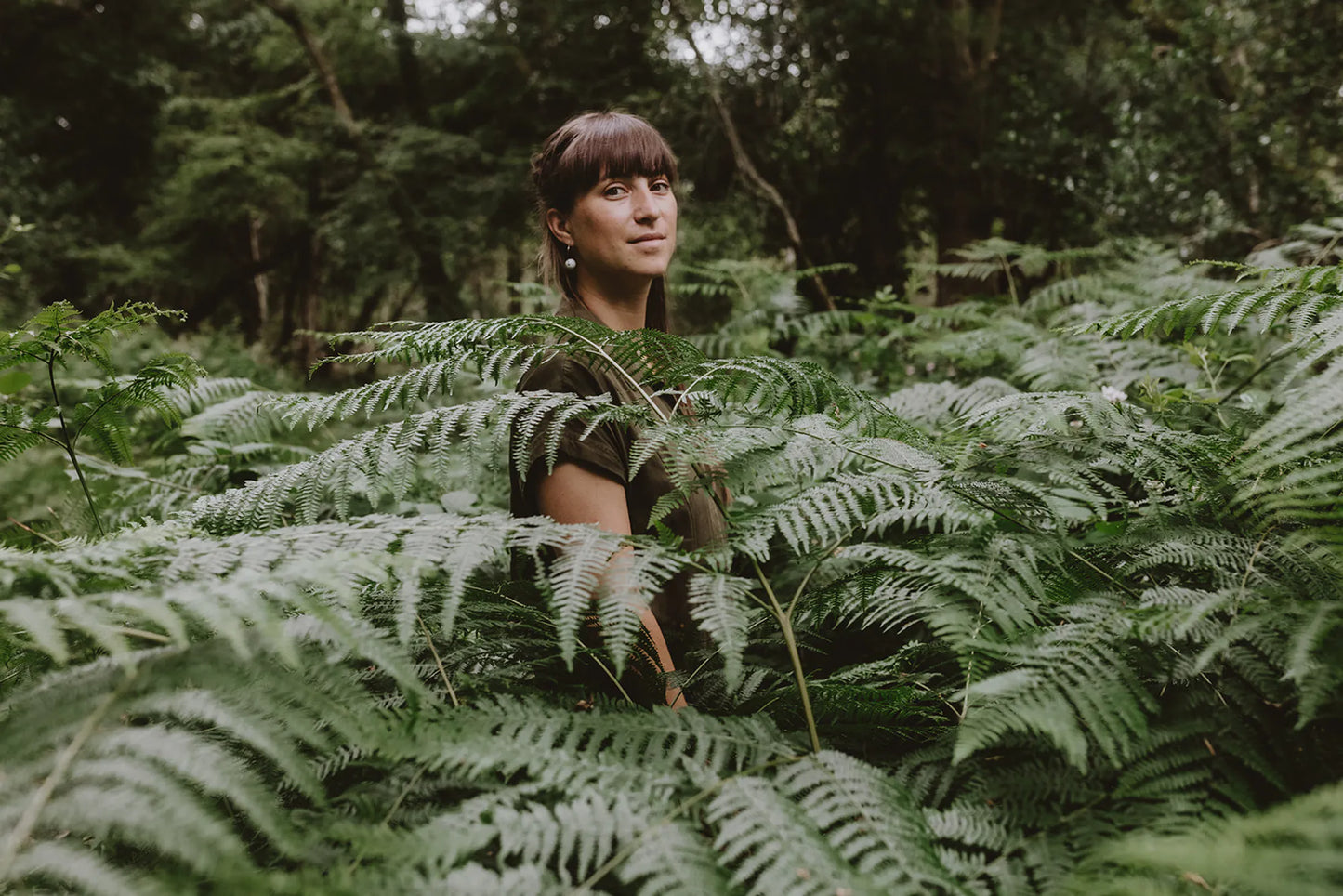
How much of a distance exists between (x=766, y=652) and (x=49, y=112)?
13.9 m

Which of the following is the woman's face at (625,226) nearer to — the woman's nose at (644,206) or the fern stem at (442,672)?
the woman's nose at (644,206)

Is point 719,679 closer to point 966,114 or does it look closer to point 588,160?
point 588,160

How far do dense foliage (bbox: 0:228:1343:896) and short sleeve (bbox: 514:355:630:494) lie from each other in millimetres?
66

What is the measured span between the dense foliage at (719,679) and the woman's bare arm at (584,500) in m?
0.11

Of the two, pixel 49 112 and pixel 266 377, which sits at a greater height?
pixel 49 112

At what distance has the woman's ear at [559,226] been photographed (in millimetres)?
1953

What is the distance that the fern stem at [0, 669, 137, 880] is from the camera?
59 centimetres

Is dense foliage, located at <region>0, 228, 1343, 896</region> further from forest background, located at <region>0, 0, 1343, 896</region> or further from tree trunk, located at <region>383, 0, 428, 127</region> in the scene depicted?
tree trunk, located at <region>383, 0, 428, 127</region>

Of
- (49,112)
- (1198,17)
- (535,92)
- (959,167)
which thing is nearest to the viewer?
(1198,17)

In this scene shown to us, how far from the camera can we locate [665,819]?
2.51 ft

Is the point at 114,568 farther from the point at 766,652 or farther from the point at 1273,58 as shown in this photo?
the point at 1273,58

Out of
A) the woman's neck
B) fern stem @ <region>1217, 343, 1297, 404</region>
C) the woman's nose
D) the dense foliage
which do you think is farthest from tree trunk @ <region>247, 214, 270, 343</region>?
fern stem @ <region>1217, 343, 1297, 404</region>

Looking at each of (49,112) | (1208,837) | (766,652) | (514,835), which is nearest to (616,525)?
(766,652)

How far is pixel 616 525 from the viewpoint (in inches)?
54.6
